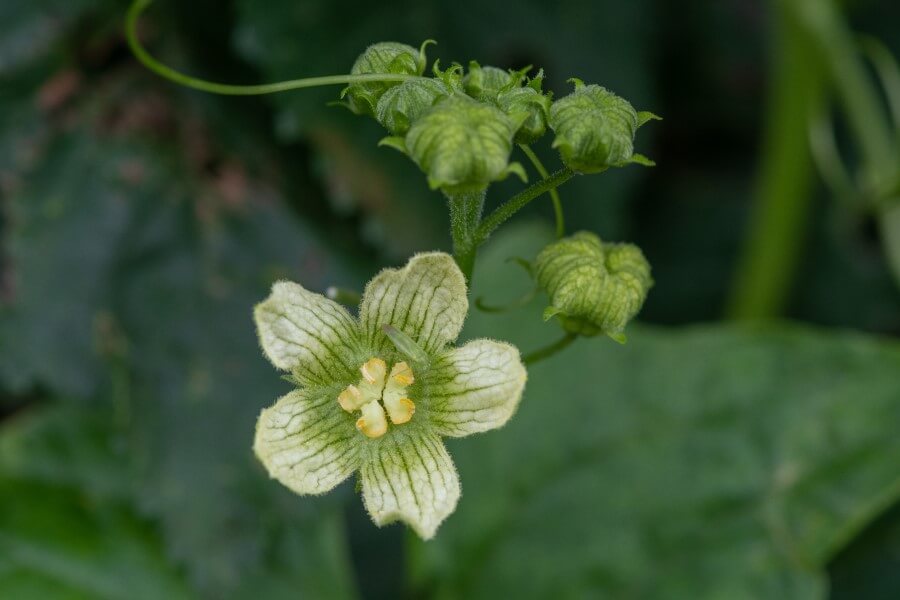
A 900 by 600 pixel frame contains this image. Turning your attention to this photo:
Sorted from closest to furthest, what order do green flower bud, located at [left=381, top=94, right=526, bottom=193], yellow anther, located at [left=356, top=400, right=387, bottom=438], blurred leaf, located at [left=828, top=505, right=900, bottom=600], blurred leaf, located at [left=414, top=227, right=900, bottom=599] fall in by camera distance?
green flower bud, located at [left=381, top=94, right=526, bottom=193]
yellow anther, located at [left=356, top=400, right=387, bottom=438]
blurred leaf, located at [left=414, top=227, right=900, bottom=599]
blurred leaf, located at [left=828, top=505, right=900, bottom=600]

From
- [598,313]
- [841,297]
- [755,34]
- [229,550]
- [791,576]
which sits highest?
[755,34]

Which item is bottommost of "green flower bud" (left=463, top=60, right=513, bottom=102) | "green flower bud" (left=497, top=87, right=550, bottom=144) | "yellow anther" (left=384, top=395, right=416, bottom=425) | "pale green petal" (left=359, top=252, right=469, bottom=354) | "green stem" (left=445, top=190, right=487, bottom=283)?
"yellow anther" (left=384, top=395, right=416, bottom=425)

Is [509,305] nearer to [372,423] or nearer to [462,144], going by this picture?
[372,423]

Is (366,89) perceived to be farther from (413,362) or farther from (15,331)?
(15,331)

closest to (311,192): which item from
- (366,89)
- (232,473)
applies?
(232,473)

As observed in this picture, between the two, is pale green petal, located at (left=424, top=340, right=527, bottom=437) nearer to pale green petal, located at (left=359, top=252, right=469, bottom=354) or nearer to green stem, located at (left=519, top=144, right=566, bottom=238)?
pale green petal, located at (left=359, top=252, right=469, bottom=354)

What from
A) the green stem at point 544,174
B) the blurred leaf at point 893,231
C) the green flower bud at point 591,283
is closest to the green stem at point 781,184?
the blurred leaf at point 893,231

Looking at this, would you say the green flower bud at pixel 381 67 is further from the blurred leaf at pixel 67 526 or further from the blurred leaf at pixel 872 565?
the blurred leaf at pixel 872 565

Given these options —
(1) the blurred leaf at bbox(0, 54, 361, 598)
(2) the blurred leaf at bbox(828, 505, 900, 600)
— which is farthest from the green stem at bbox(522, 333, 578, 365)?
(2) the blurred leaf at bbox(828, 505, 900, 600)
